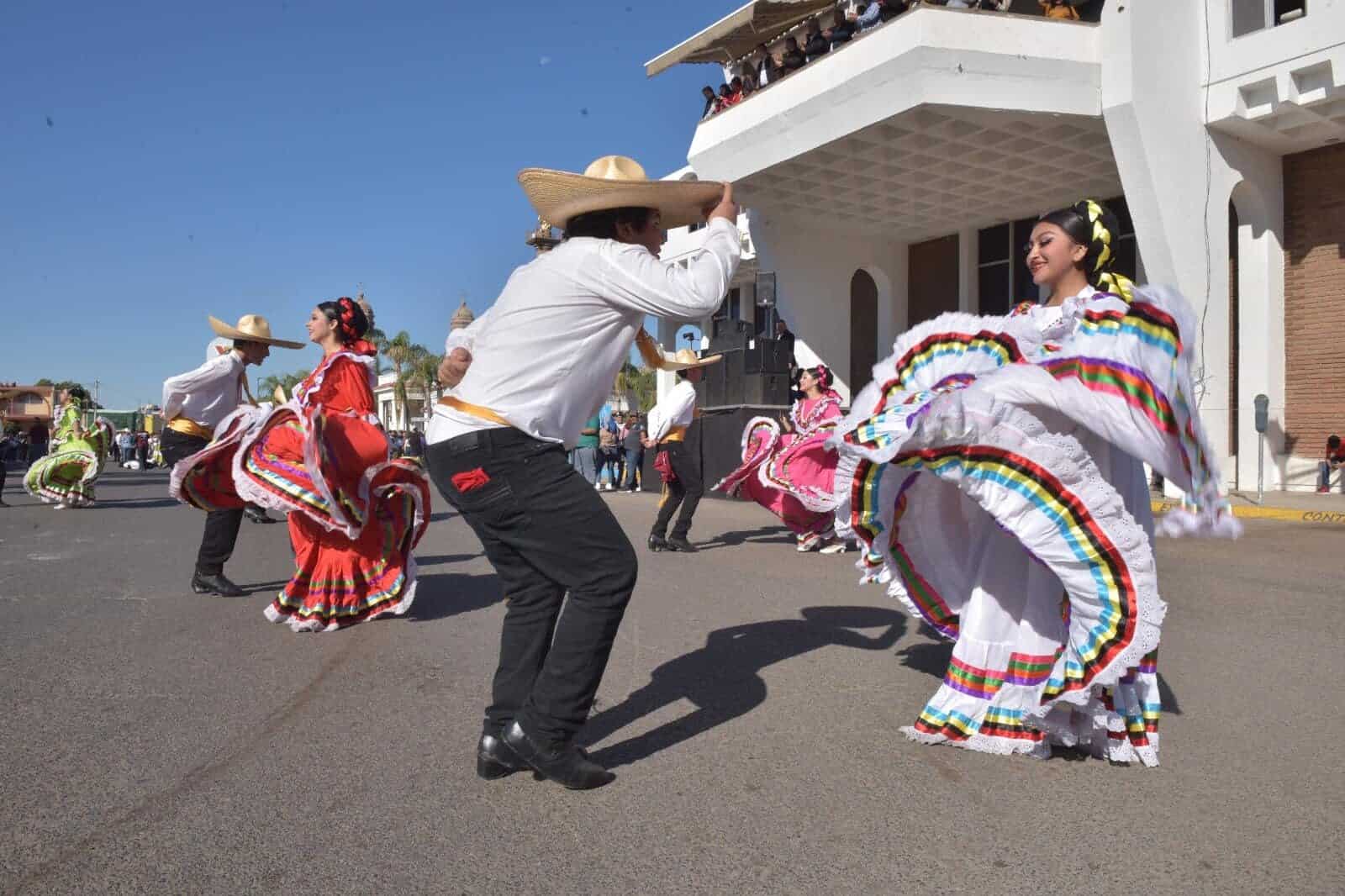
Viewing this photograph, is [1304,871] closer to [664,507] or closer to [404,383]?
[664,507]

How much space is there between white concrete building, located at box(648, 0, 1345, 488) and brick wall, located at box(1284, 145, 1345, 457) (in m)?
0.03

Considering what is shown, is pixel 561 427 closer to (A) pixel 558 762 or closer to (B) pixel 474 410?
(B) pixel 474 410

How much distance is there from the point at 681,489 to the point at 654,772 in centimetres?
629

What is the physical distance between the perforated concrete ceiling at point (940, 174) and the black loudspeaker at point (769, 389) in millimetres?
3646

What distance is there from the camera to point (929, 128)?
14.6m

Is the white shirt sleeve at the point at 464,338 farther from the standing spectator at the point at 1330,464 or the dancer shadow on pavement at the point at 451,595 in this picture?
the standing spectator at the point at 1330,464

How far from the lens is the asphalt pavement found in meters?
2.38

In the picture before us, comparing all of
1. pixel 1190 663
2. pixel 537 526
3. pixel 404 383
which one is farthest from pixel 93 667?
pixel 404 383

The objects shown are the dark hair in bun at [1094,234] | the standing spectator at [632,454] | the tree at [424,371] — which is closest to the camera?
the dark hair in bun at [1094,234]

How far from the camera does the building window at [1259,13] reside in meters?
13.7

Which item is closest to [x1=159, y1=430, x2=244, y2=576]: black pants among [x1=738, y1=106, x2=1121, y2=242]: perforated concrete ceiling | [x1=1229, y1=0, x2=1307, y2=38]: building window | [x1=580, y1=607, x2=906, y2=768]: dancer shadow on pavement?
[x1=580, y1=607, x2=906, y2=768]: dancer shadow on pavement

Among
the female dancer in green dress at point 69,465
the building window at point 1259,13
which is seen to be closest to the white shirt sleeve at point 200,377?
the female dancer in green dress at point 69,465

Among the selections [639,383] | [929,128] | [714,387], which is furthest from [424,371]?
[929,128]

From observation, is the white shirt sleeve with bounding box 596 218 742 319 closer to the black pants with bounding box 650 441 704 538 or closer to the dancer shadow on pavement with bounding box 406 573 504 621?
the dancer shadow on pavement with bounding box 406 573 504 621
